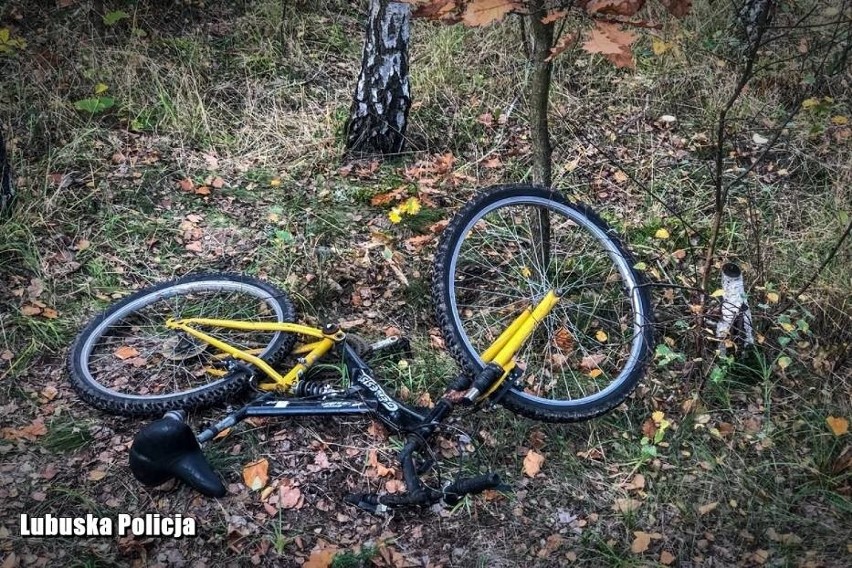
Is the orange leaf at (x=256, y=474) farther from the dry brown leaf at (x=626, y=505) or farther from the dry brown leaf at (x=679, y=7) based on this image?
the dry brown leaf at (x=679, y=7)

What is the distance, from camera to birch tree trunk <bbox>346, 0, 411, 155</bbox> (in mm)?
4996

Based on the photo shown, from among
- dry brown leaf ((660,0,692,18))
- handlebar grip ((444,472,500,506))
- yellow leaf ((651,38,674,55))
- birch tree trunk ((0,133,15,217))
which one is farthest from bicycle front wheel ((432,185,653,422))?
birch tree trunk ((0,133,15,217))

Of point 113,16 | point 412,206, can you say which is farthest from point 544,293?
point 113,16

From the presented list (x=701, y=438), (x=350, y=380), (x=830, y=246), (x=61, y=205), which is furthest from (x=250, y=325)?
(x=830, y=246)

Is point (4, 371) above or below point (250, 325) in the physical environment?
below

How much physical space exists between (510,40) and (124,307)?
163 inches

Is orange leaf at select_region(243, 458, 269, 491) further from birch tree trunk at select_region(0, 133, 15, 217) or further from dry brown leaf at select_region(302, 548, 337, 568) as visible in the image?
birch tree trunk at select_region(0, 133, 15, 217)

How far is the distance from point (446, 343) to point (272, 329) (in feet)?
3.25

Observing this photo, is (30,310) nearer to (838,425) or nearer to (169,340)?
(169,340)

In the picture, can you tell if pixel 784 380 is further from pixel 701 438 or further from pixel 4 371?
pixel 4 371

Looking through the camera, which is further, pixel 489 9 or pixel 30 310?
pixel 30 310

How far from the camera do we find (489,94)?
19.3ft

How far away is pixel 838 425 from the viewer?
3365 mm

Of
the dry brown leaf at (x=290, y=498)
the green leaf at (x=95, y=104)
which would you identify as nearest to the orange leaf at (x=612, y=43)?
the dry brown leaf at (x=290, y=498)
